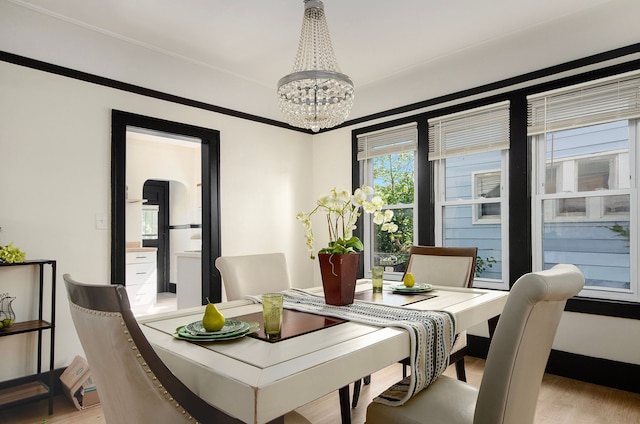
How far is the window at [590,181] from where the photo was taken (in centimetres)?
283

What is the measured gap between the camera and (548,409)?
2.48 m

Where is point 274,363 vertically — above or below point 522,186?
below

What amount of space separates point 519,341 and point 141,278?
19.7ft

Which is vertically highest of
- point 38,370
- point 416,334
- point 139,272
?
point 416,334

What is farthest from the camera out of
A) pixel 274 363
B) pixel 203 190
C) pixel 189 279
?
pixel 189 279

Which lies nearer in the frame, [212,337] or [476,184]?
[212,337]

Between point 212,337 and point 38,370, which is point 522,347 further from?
point 38,370

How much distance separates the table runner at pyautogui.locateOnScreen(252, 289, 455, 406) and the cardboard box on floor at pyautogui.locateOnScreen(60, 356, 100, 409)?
1780mm

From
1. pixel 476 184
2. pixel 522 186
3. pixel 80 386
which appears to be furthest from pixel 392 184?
pixel 80 386

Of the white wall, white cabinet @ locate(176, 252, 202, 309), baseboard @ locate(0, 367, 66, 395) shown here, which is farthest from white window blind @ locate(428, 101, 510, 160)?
baseboard @ locate(0, 367, 66, 395)

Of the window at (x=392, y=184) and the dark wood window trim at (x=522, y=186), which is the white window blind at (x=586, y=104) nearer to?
the dark wood window trim at (x=522, y=186)

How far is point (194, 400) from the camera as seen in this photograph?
1.00 m

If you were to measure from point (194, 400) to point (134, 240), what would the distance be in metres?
6.19

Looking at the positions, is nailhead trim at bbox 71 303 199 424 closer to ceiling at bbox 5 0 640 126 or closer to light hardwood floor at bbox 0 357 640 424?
light hardwood floor at bbox 0 357 640 424
